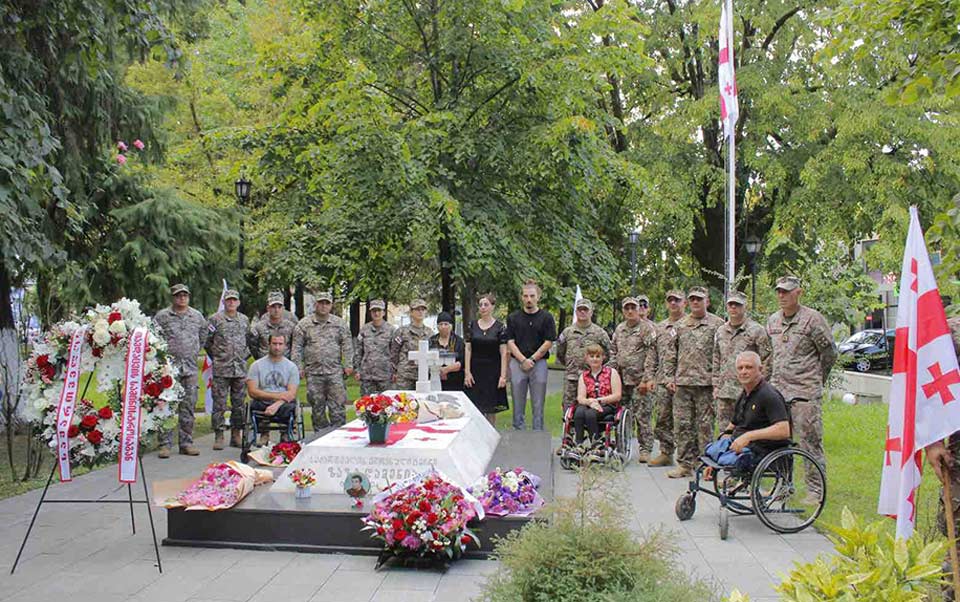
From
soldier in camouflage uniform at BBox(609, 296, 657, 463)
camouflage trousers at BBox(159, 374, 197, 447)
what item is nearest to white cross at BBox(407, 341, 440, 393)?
soldier in camouflage uniform at BBox(609, 296, 657, 463)

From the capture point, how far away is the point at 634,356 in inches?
382

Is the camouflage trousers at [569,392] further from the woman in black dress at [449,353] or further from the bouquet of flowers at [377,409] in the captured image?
the bouquet of flowers at [377,409]

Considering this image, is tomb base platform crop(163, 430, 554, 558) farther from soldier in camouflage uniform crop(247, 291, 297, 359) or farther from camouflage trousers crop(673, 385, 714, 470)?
soldier in camouflage uniform crop(247, 291, 297, 359)

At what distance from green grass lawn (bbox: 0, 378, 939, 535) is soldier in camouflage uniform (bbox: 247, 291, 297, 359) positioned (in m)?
2.02

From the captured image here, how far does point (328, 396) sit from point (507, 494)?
4739 millimetres

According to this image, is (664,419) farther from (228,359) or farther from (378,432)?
(228,359)

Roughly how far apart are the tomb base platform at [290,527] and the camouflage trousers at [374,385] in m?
4.16

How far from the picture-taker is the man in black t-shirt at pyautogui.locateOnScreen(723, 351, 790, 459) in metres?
6.43

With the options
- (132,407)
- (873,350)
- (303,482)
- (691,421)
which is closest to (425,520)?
(303,482)

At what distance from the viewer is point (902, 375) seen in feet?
13.0

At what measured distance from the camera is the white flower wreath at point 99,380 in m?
6.04

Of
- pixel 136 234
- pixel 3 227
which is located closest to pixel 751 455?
pixel 3 227

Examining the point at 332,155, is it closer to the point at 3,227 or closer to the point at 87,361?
the point at 3,227

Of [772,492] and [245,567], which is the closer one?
[245,567]
